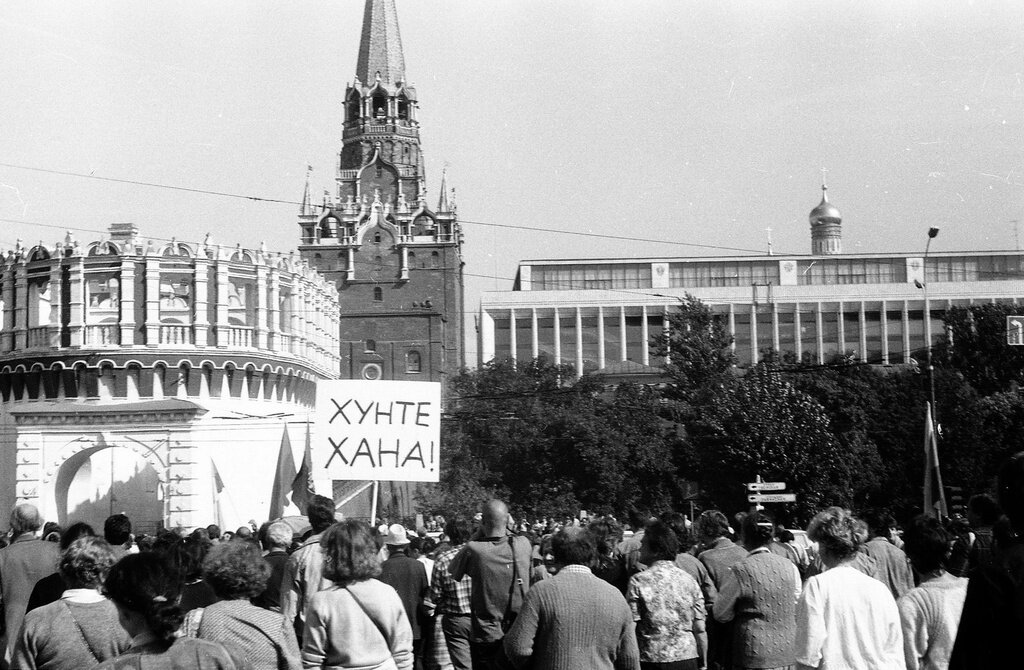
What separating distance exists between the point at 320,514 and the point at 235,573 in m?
2.92

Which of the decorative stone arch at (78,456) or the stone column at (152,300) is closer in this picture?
the decorative stone arch at (78,456)

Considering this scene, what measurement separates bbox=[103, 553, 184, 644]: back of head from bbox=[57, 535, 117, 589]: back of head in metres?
0.95

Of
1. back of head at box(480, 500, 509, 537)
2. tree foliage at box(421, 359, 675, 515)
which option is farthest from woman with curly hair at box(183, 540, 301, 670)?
tree foliage at box(421, 359, 675, 515)

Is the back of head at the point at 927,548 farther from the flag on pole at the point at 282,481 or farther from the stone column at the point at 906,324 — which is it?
the stone column at the point at 906,324

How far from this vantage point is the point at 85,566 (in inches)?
267

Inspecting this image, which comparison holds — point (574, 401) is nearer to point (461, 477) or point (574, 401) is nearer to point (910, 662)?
point (461, 477)

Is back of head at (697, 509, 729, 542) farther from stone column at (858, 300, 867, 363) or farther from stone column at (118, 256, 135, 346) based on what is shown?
stone column at (858, 300, 867, 363)

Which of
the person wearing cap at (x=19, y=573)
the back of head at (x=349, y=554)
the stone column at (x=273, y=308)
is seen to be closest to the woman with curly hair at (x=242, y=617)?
the back of head at (x=349, y=554)

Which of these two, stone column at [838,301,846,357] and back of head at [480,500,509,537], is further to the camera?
stone column at [838,301,846,357]

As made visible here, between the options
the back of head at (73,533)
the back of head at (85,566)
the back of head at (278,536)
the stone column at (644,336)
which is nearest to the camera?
the back of head at (85,566)

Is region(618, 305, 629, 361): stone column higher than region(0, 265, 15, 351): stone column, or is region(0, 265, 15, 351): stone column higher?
region(618, 305, 629, 361): stone column

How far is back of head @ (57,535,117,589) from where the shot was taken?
6777 millimetres

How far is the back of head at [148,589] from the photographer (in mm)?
5531

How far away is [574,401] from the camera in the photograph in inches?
2515
